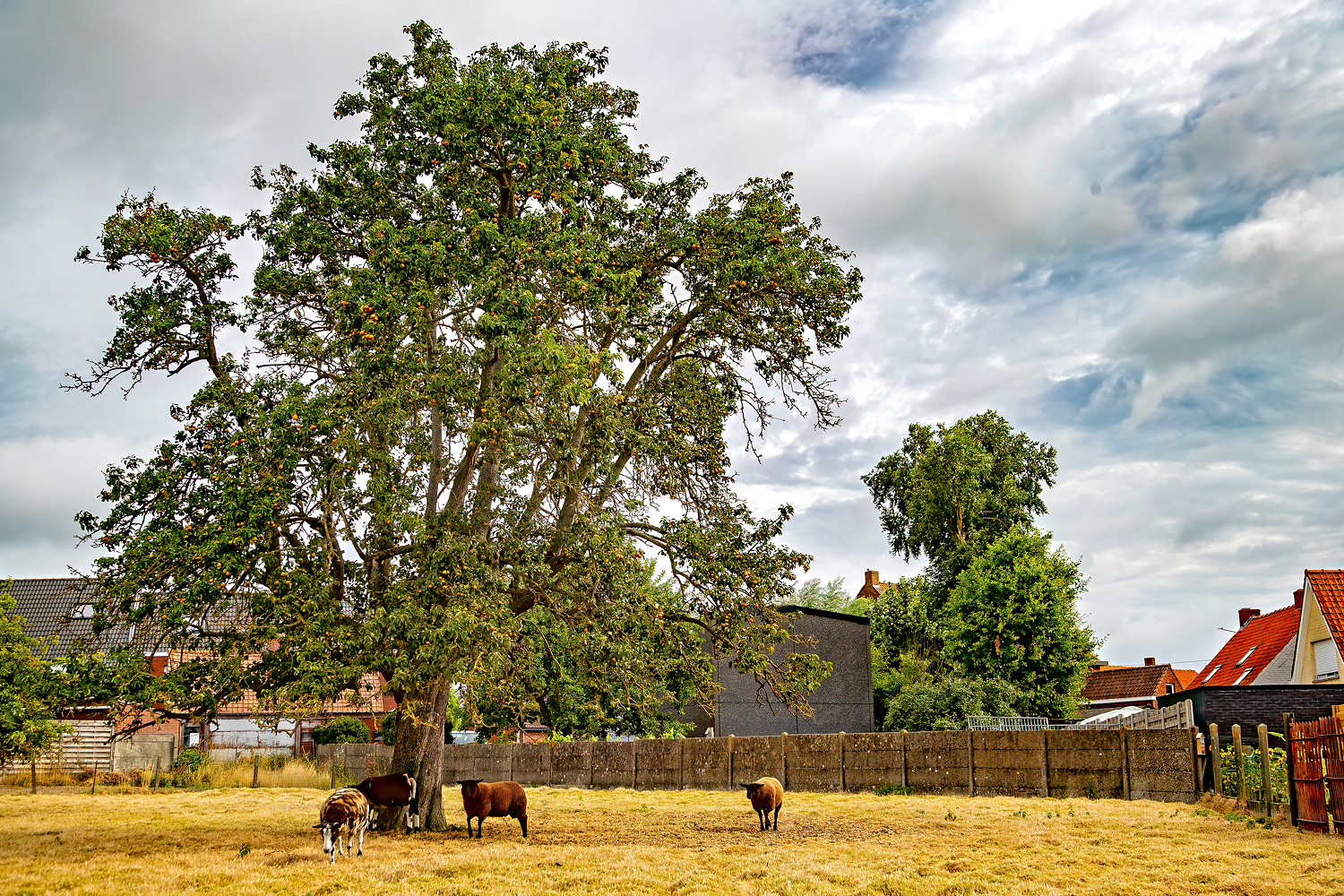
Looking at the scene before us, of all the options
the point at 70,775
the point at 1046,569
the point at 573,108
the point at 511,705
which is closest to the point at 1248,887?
the point at 511,705

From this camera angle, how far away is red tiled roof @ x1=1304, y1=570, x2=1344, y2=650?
104ft

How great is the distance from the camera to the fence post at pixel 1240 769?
18.4m

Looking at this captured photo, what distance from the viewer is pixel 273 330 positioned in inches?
693

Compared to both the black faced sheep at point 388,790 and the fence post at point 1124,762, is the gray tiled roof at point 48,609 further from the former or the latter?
the fence post at point 1124,762

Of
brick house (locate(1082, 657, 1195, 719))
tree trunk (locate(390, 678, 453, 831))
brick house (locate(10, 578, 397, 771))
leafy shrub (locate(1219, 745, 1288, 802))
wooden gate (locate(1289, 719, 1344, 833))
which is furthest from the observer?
brick house (locate(1082, 657, 1195, 719))

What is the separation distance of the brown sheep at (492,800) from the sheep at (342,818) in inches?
90.1

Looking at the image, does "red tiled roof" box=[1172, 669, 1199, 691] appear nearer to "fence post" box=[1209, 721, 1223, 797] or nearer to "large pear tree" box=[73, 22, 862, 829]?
"fence post" box=[1209, 721, 1223, 797]

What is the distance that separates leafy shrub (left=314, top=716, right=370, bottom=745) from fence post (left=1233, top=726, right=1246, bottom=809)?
38.3 metres

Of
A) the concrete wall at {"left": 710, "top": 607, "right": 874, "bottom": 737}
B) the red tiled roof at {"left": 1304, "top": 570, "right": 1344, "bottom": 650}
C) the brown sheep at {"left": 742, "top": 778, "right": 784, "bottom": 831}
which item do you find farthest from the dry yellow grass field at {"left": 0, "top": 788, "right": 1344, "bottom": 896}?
the concrete wall at {"left": 710, "top": 607, "right": 874, "bottom": 737}

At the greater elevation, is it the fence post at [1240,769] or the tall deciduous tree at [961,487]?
the tall deciduous tree at [961,487]

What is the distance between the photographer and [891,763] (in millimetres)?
26250

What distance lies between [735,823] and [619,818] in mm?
3273

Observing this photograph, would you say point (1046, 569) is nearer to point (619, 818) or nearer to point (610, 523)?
point (619, 818)

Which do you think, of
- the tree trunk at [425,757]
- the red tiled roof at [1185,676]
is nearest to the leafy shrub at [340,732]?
the tree trunk at [425,757]
